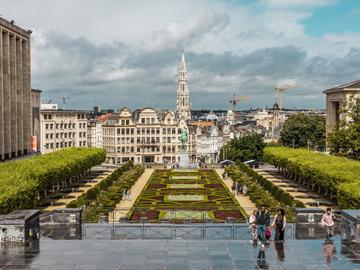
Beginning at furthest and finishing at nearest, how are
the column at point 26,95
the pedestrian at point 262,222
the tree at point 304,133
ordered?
1. the tree at point 304,133
2. the column at point 26,95
3. the pedestrian at point 262,222

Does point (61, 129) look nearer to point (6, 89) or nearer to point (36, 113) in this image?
point (36, 113)

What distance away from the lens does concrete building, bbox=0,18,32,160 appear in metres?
88.7

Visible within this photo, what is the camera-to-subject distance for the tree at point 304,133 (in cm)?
15038

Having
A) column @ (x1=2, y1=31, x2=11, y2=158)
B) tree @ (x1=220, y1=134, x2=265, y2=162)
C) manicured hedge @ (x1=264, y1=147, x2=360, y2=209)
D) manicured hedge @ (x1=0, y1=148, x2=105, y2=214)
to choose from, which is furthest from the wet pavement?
tree @ (x1=220, y1=134, x2=265, y2=162)

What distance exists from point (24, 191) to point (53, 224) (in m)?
10.6

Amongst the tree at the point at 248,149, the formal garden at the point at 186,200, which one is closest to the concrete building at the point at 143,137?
the tree at the point at 248,149

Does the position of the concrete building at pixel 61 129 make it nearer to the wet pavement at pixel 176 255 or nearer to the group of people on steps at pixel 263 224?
the wet pavement at pixel 176 255

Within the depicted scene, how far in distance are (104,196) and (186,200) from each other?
9.39 m

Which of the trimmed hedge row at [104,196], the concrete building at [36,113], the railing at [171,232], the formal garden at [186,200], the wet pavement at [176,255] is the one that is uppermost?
the concrete building at [36,113]

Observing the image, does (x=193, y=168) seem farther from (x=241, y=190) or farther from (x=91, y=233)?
(x=91, y=233)

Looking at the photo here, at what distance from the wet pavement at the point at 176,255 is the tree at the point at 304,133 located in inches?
4934

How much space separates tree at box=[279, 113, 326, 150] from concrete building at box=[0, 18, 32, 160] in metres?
73.4

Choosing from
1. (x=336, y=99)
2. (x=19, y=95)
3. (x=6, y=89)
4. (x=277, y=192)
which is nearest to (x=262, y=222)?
(x=277, y=192)

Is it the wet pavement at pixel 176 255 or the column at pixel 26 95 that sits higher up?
the column at pixel 26 95
